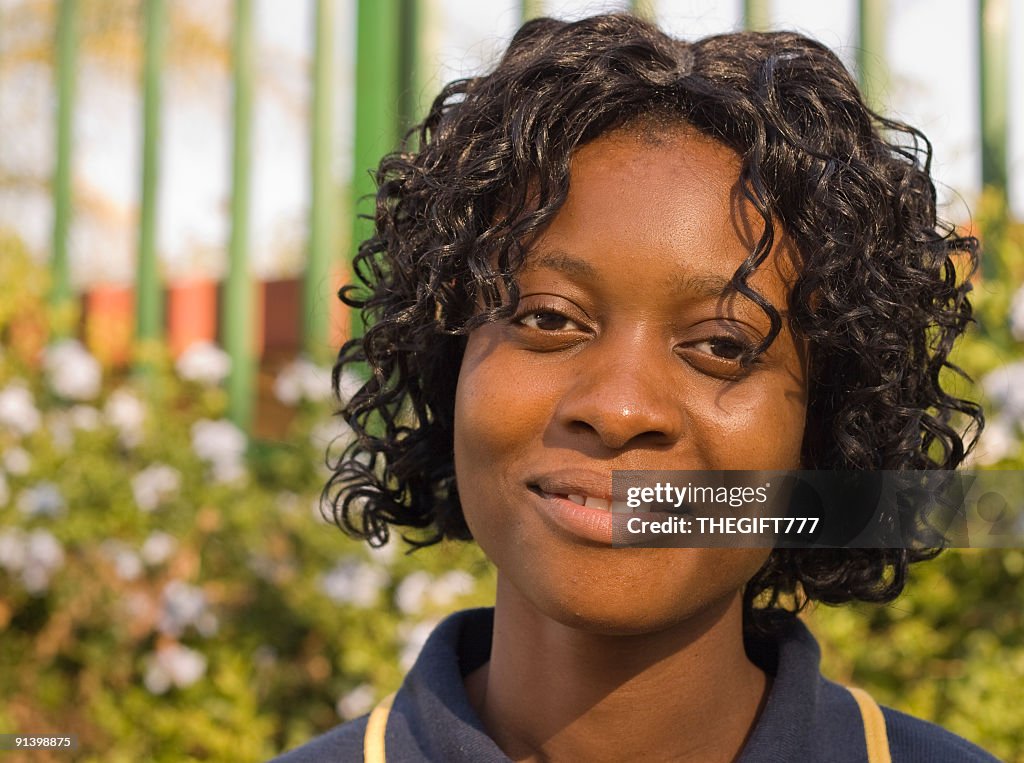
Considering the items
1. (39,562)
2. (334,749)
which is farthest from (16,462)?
(334,749)

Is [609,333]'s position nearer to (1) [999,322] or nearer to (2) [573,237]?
(2) [573,237]

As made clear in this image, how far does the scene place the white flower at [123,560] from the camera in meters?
3.95

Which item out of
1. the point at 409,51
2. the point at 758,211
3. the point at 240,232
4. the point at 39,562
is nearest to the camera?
the point at 758,211

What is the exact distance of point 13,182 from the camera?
707 centimetres

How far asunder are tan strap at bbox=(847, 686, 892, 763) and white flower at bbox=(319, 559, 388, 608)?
6.36 ft

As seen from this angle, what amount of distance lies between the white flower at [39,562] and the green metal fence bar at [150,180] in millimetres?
1484

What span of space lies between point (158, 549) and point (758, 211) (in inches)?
113

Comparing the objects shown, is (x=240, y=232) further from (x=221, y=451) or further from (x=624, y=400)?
(x=624, y=400)

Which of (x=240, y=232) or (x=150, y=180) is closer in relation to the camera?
(x=240, y=232)

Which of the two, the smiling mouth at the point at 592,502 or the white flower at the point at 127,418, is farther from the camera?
the white flower at the point at 127,418

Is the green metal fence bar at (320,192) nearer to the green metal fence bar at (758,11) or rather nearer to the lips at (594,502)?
the green metal fence bar at (758,11)

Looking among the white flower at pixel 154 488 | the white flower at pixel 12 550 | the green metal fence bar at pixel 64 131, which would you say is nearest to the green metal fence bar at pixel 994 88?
the white flower at pixel 154 488

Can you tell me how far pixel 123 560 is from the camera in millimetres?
3957

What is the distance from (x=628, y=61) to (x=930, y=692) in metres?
1.77
